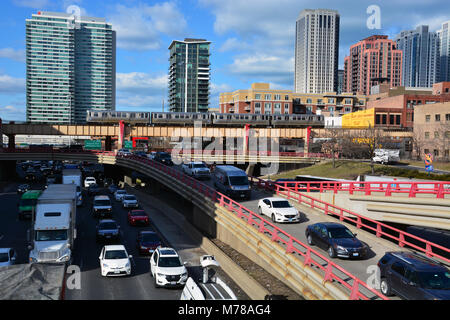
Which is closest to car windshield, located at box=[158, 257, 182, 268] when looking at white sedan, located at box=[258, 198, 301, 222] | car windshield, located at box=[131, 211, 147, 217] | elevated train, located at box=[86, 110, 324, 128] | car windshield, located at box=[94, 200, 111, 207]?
white sedan, located at box=[258, 198, 301, 222]

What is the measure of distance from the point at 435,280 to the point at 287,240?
817cm

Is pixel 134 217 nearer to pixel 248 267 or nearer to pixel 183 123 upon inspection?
pixel 248 267

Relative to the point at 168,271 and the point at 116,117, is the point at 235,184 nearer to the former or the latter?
the point at 168,271

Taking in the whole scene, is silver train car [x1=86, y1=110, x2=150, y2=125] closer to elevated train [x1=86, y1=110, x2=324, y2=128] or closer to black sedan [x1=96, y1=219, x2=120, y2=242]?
elevated train [x1=86, y1=110, x2=324, y2=128]

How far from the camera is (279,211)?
23.7m

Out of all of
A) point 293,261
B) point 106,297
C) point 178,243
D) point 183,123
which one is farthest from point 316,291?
point 183,123

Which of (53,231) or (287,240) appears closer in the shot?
(287,240)

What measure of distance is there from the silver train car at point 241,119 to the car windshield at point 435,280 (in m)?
70.2

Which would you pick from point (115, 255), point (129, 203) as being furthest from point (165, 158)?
point (115, 255)

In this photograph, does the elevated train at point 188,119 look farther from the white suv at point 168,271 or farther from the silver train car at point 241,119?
the white suv at point 168,271

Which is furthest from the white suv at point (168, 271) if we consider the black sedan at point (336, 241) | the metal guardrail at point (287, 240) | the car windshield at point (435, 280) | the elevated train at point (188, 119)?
the elevated train at point (188, 119)

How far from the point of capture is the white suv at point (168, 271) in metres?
19.3
